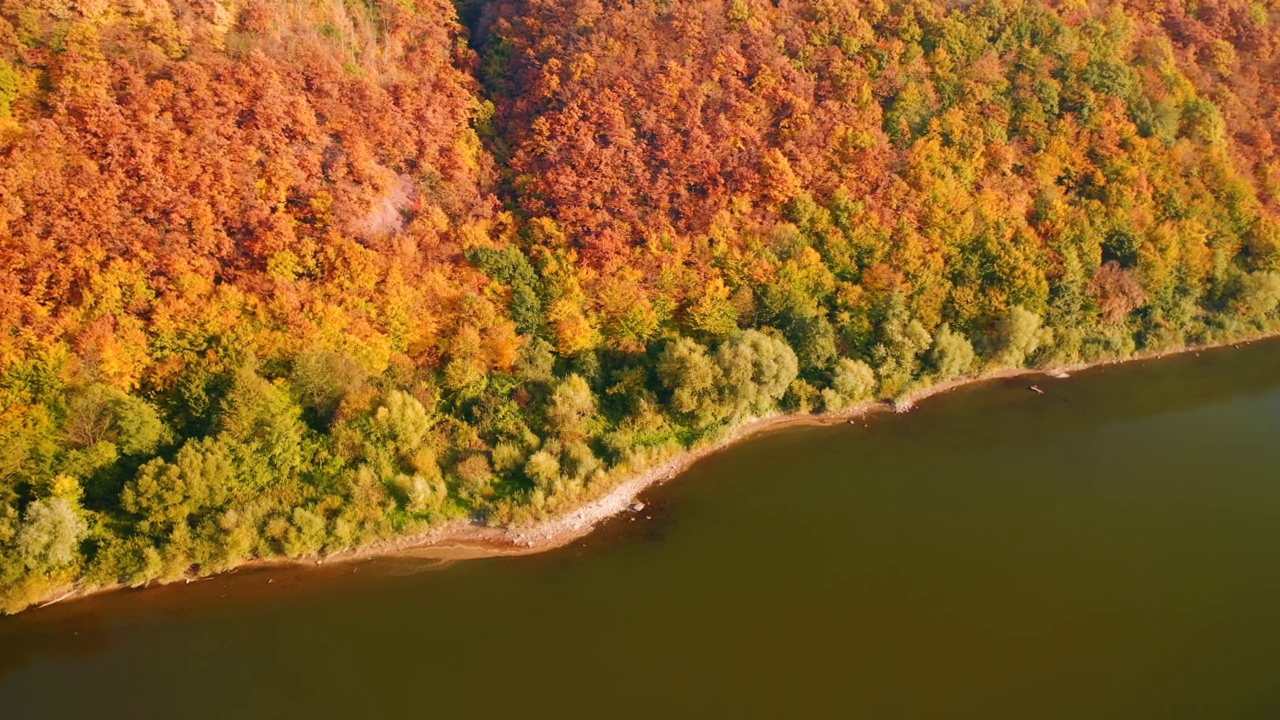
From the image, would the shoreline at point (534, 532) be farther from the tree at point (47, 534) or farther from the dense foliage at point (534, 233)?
the tree at point (47, 534)

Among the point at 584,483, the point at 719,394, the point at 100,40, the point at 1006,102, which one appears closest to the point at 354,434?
the point at 584,483

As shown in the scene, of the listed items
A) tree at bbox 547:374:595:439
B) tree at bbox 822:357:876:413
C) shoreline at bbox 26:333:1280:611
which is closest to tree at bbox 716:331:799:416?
shoreline at bbox 26:333:1280:611

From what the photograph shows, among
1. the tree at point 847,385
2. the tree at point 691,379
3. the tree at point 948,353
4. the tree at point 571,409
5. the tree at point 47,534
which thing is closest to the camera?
the tree at point 47,534

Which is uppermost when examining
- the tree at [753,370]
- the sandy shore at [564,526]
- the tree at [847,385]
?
the tree at [753,370]

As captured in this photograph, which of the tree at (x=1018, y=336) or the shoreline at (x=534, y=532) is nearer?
the shoreline at (x=534, y=532)

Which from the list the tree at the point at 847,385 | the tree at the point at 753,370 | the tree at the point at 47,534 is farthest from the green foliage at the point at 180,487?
the tree at the point at 847,385

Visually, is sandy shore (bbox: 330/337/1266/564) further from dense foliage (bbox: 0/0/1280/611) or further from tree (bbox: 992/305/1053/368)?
tree (bbox: 992/305/1053/368)

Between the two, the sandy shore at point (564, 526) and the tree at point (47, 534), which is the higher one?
the tree at point (47, 534)

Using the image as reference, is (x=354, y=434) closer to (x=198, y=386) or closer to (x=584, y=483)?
(x=198, y=386)

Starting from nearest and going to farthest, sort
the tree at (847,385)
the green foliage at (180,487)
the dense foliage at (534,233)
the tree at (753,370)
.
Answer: the green foliage at (180,487)
the dense foliage at (534,233)
the tree at (753,370)
the tree at (847,385)
